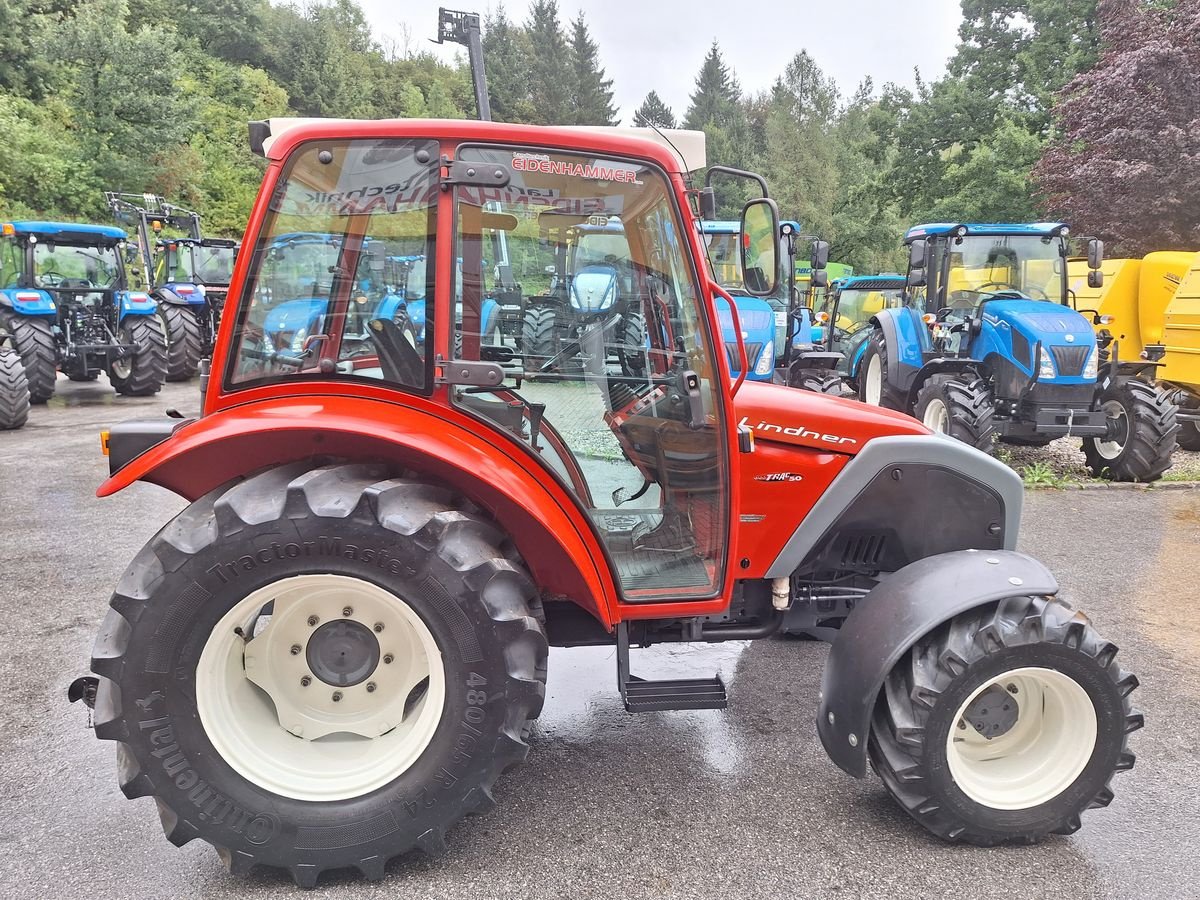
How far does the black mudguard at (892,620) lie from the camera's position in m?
2.49

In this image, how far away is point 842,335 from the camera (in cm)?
1538

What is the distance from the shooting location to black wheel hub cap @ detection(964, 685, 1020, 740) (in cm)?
262

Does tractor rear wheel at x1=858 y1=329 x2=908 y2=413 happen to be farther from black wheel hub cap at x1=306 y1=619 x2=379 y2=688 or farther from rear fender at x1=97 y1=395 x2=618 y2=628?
black wheel hub cap at x1=306 y1=619 x2=379 y2=688

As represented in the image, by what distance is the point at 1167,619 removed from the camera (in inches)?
180

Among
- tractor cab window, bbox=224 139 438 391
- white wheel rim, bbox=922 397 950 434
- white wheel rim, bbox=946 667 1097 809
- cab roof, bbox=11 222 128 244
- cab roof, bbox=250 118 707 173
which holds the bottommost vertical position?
white wheel rim, bbox=946 667 1097 809

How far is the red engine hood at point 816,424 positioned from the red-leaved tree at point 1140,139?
1601cm

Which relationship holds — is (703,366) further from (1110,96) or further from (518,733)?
(1110,96)

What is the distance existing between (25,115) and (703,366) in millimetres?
25230

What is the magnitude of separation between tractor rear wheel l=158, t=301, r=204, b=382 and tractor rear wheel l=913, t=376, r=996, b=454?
11.4 metres

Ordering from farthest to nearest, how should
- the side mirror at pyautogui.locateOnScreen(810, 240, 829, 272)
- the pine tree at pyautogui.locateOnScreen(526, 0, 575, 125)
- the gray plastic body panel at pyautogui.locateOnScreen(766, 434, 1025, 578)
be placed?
the pine tree at pyautogui.locateOnScreen(526, 0, 575, 125) < the side mirror at pyautogui.locateOnScreen(810, 240, 829, 272) < the gray plastic body panel at pyautogui.locateOnScreen(766, 434, 1025, 578)

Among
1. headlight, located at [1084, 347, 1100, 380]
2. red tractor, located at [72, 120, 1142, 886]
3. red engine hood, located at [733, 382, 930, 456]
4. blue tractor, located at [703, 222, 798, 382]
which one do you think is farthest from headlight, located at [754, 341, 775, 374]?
red tractor, located at [72, 120, 1142, 886]

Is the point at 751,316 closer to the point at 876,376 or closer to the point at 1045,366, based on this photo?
the point at 876,376

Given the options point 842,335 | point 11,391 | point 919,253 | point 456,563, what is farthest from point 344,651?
point 842,335

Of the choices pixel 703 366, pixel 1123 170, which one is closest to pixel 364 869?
pixel 703 366
